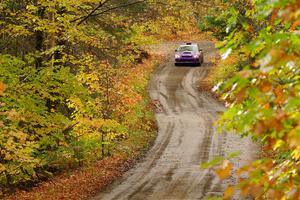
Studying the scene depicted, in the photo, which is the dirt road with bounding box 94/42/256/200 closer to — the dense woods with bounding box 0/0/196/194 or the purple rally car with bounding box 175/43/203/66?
the dense woods with bounding box 0/0/196/194

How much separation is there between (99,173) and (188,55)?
26.9 metres

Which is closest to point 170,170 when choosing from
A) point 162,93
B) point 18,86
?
point 18,86

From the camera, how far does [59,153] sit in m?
15.7

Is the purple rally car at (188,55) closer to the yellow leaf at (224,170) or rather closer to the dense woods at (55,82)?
the dense woods at (55,82)

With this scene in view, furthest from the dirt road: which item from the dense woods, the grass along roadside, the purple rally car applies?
the purple rally car

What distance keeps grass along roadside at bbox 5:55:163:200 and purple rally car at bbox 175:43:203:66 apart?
1662 centimetres

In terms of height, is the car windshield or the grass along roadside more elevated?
the car windshield

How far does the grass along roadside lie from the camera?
47.4 feet

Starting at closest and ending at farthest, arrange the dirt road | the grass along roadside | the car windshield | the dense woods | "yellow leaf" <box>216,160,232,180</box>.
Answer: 1. "yellow leaf" <box>216,160,232,180</box>
2. the dense woods
3. the grass along roadside
4. the dirt road
5. the car windshield

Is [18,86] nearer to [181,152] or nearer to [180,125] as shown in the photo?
[181,152]

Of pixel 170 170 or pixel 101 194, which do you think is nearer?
pixel 101 194

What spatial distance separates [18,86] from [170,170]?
279 inches

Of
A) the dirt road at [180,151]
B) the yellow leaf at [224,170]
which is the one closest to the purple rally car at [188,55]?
the dirt road at [180,151]

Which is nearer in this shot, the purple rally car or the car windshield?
the car windshield
